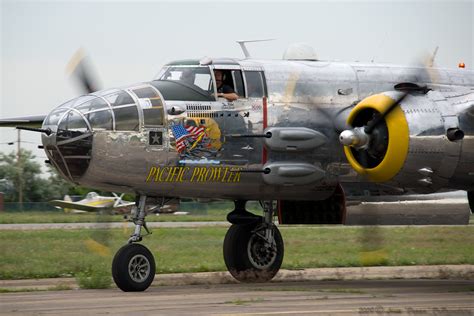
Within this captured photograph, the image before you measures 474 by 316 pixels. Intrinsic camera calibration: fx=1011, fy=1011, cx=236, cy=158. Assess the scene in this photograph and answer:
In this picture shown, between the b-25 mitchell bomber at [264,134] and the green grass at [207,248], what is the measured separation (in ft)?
4.56

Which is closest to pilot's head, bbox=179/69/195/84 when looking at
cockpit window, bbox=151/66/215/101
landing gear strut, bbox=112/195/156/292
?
cockpit window, bbox=151/66/215/101

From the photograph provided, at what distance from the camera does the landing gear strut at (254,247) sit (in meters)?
18.8

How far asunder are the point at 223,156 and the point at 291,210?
2.83 meters

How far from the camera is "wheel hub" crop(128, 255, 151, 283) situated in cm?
1625

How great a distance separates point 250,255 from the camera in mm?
18938

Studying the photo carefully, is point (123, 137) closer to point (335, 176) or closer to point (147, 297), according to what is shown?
point (147, 297)

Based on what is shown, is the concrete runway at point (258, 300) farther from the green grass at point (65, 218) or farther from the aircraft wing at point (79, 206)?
the green grass at point (65, 218)

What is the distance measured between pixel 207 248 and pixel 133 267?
11679mm

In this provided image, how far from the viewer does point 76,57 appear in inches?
718

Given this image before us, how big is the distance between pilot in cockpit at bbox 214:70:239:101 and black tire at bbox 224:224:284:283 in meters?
2.99

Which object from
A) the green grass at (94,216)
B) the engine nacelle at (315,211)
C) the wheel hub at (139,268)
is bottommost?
the green grass at (94,216)

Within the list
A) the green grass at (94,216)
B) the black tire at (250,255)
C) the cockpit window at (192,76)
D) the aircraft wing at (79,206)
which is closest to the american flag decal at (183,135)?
the cockpit window at (192,76)

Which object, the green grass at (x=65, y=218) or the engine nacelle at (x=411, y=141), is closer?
the engine nacelle at (x=411, y=141)

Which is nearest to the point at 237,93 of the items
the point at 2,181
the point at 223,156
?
the point at 223,156
